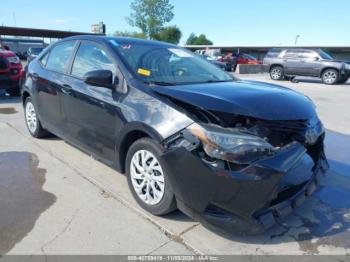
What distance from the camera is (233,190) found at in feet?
7.79

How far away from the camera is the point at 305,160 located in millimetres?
3051

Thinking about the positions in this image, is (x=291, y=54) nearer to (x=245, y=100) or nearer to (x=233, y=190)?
(x=245, y=100)

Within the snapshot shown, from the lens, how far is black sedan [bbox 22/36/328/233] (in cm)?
240

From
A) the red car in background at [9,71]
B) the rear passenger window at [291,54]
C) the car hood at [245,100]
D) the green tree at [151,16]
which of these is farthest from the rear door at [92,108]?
the green tree at [151,16]

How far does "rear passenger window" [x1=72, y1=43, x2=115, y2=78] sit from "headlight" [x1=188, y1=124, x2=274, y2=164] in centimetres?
143

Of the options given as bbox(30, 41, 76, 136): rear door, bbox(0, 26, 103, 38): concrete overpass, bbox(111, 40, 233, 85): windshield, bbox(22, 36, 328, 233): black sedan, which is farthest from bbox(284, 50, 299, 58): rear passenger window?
bbox(0, 26, 103, 38): concrete overpass

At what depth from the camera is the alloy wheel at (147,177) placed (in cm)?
285

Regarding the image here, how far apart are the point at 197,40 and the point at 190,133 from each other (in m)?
102

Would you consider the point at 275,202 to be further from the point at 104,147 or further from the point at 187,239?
the point at 104,147

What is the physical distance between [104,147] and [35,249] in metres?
1.26

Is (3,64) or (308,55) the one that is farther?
(308,55)

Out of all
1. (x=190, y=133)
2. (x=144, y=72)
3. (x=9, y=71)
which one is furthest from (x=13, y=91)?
(x=190, y=133)

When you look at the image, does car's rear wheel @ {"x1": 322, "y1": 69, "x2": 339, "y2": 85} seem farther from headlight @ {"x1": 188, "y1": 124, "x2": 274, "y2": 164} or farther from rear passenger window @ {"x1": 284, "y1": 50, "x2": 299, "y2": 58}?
headlight @ {"x1": 188, "y1": 124, "x2": 274, "y2": 164}

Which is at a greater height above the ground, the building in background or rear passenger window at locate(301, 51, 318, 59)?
the building in background
